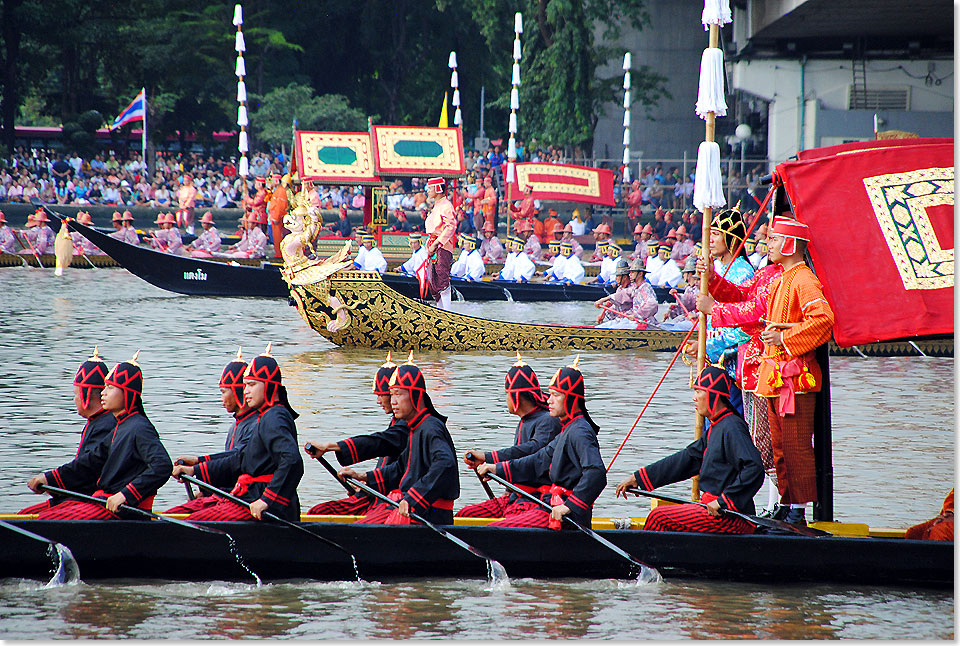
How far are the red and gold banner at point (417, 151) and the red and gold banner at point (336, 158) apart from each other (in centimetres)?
28

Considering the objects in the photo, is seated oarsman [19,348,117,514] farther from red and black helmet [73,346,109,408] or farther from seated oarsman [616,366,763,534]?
seated oarsman [616,366,763,534]

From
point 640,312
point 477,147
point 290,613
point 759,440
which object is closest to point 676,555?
point 759,440

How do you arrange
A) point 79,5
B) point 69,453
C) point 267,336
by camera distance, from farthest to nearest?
point 79,5 < point 267,336 < point 69,453

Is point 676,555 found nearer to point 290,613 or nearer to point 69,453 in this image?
point 290,613

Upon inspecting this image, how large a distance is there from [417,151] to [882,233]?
694 inches

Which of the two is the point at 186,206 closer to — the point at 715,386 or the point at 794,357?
the point at 794,357

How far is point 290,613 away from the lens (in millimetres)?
6492

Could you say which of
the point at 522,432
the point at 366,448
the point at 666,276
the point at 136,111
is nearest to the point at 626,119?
the point at 666,276

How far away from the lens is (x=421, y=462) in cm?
709

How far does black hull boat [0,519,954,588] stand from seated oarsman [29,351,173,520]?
0.48ft

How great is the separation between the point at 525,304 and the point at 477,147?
19.6 meters

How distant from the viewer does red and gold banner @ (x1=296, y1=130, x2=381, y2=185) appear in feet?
77.5

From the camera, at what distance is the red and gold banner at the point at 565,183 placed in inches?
1027

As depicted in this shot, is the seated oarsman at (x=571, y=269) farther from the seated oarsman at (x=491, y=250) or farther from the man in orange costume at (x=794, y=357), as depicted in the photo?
the man in orange costume at (x=794, y=357)
